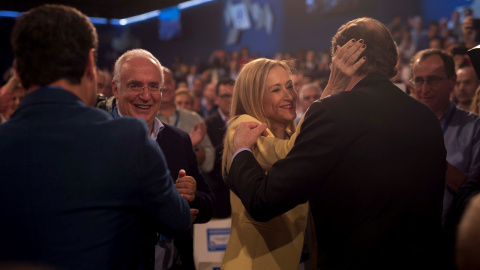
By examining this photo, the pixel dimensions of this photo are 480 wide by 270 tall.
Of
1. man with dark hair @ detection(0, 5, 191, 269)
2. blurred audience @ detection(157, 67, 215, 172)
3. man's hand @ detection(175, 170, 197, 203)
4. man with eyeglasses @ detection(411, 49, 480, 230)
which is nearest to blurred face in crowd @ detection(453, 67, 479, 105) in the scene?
man with eyeglasses @ detection(411, 49, 480, 230)

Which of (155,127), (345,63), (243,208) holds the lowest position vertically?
(243,208)

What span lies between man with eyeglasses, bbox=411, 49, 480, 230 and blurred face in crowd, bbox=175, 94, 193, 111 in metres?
3.40

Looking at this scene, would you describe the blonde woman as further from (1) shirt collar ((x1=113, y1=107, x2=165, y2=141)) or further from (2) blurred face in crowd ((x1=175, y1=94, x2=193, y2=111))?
(2) blurred face in crowd ((x1=175, y1=94, x2=193, y2=111))

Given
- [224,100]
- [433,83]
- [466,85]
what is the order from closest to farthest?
[433,83]
[466,85]
[224,100]

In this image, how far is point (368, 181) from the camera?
1600mm

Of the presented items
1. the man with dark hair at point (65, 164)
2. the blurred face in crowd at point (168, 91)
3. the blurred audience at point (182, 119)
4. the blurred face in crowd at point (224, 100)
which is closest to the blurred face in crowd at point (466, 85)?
the blurred face in crowd at point (224, 100)

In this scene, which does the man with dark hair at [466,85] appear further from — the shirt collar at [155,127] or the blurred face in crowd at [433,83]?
the shirt collar at [155,127]

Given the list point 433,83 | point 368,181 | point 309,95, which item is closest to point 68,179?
point 368,181

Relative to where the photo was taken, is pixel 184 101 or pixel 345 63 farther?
pixel 184 101

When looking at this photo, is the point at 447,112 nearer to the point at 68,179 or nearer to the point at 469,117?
the point at 469,117

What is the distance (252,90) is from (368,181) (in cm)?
95

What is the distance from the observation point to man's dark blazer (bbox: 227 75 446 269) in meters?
1.60

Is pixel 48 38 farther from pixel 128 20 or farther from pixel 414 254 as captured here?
pixel 128 20

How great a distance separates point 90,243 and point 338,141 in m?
0.85
